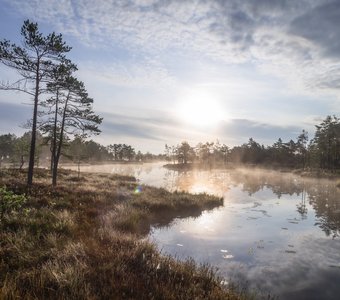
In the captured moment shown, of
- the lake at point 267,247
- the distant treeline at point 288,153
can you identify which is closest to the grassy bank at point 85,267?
the lake at point 267,247

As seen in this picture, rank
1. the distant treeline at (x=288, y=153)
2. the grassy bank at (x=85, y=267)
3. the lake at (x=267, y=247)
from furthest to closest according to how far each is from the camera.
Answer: the distant treeline at (x=288, y=153), the lake at (x=267, y=247), the grassy bank at (x=85, y=267)

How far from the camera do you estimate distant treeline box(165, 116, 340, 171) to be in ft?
269

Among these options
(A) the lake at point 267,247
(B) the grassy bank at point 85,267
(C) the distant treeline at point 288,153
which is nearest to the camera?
(B) the grassy bank at point 85,267

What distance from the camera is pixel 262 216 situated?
2156cm

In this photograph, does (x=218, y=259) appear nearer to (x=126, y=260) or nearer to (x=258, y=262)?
(x=258, y=262)

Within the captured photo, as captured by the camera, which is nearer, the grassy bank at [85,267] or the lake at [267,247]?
the grassy bank at [85,267]

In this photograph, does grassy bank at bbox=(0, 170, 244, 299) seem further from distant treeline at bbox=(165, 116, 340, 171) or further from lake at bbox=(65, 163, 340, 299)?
distant treeline at bbox=(165, 116, 340, 171)

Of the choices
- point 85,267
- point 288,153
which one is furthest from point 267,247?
point 288,153

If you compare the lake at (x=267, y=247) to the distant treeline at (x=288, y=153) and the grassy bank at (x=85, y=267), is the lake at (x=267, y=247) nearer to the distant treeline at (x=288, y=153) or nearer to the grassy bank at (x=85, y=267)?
the grassy bank at (x=85, y=267)

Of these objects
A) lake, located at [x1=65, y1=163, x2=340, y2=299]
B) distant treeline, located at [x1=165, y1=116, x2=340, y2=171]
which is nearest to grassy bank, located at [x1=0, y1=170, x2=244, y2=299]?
lake, located at [x1=65, y1=163, x2=340, y2=299]

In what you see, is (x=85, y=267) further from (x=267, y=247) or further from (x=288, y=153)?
(x=288, y=153)

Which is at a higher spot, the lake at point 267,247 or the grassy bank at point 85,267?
the grassy bank at point 85,267

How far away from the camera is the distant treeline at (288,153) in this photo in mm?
82062

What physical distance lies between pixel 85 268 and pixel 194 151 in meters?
155
